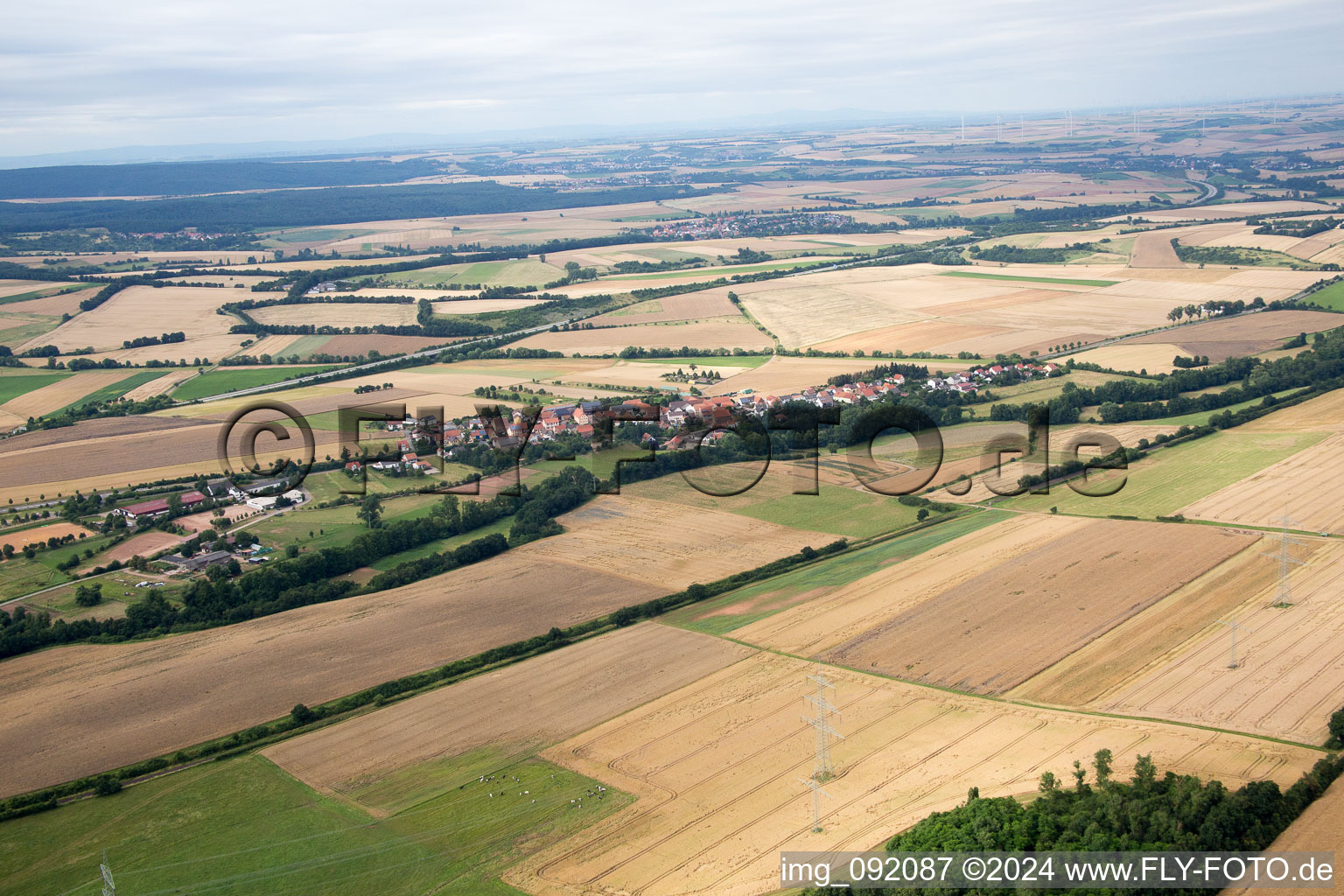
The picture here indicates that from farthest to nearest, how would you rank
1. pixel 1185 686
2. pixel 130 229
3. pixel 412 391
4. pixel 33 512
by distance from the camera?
pixel 130 229
pixel 412 391
pixel 33 512
pixel 1185 686

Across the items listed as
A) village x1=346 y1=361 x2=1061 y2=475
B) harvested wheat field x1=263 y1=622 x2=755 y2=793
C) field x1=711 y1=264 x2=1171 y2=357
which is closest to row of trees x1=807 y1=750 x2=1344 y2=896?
harvested wheat field x1=263 y1=622 x2=755 y2=793

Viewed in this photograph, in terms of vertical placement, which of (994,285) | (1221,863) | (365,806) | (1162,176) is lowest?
(365,806)

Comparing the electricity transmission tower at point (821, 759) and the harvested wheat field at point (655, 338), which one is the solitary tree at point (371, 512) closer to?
the electricity transmission tower at point (821, 759)

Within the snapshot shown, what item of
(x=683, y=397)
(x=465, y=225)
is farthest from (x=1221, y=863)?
(x=465, y=225)

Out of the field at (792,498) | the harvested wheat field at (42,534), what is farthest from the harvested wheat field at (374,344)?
the field at (792,498)

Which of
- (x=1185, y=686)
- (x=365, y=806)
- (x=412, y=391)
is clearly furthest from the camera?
(x=412, y=391)

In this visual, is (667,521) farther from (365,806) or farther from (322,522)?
(365,806)

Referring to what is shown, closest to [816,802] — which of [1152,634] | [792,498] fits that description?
Answer: [1152,634]

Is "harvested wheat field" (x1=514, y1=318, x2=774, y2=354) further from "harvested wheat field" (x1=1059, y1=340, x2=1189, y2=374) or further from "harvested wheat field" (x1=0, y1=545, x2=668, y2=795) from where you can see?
"harvested wheat field" (x1=0, y1=545, x2=668, y2=795)
